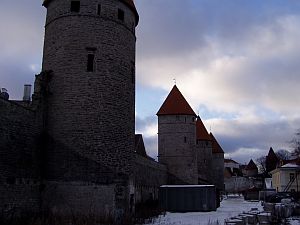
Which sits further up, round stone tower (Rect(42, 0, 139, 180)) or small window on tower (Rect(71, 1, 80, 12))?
small window on tower (Rect(71, 1, 80, 12))

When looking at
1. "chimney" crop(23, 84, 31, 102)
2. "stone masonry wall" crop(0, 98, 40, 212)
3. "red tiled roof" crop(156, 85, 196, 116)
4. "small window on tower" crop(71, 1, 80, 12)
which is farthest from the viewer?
"red tiled roof" crop(156, 85, 196, 116)

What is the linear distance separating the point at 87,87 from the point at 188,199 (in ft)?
43.5

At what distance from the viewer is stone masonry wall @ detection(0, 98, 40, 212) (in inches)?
532

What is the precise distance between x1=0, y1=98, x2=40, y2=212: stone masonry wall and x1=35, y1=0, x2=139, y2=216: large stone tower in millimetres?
809

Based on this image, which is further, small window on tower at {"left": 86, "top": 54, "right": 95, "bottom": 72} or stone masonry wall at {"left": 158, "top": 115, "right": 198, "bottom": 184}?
stone masonry wall at {"left": 158, "top": 115, "right": 198, "bottom": 184}

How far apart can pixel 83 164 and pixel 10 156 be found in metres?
2.86

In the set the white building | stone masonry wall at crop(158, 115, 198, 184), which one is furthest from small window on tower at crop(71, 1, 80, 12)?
the white building

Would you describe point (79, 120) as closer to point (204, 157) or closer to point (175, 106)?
point (175, 106)

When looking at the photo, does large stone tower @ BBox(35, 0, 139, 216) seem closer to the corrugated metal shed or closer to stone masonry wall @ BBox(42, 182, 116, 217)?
stone masonry wall @ BBox(42, 182, 116, 217)

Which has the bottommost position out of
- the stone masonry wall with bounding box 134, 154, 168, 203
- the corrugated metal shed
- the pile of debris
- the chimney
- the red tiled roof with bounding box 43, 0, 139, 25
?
the pile of debris

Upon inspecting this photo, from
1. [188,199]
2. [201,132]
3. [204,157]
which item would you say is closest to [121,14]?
[188,199]

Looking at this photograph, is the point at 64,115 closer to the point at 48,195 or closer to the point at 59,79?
the point at 59,79

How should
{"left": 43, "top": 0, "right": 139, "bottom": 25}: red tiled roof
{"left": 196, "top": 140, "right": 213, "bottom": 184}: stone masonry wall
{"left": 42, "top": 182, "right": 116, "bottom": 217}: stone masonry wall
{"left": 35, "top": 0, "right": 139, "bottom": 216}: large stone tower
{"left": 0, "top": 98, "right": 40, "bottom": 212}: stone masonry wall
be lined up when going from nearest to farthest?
{"left": 0, "top": 98, "right": 40, "bottom": 212}: stone masonry wall → {"left": 42, "top": 182, "right": 116, "bottom": 217}: stone masonry wall → {"left": 35, "top": 0, "right": 139, "bottom": 216}: large stone tower → {"left": 43, "top": 0, "right": 139, "bottom": 25}: red tiled roof → {"left": 196, "top": 140, "right": 213, "bottom": 184}: stone masonry wall

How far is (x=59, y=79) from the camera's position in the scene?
16391 mm
